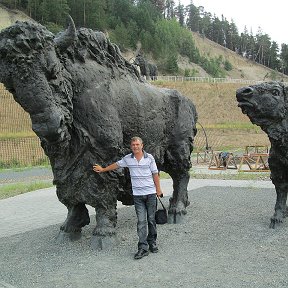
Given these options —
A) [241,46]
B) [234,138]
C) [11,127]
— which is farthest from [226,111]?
[241,46]

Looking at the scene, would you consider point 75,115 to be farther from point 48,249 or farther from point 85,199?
point 48,249

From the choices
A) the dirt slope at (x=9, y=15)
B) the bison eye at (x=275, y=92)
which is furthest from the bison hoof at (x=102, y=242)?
the dirt slope at (x=9, y=15)

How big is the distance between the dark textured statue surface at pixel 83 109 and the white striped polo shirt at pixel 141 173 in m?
0.38

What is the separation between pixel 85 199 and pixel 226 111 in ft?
133

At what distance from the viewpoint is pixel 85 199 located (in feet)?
19.6

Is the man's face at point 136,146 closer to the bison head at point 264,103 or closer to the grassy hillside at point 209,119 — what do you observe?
the bison head at point 264,103

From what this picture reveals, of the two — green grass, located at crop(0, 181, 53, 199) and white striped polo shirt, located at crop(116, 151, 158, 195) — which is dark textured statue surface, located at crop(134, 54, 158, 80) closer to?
green grass, located at crop(0, 181, 53, 199)

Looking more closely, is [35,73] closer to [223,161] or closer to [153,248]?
[153,248]

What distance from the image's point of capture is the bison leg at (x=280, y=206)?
6.67 metres

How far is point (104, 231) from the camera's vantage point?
597 cm

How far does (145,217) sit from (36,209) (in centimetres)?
563

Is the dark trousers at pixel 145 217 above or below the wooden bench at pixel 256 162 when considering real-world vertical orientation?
above

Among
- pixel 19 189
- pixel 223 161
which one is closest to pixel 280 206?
pixel 19 189

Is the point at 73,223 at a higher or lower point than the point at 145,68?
lower
